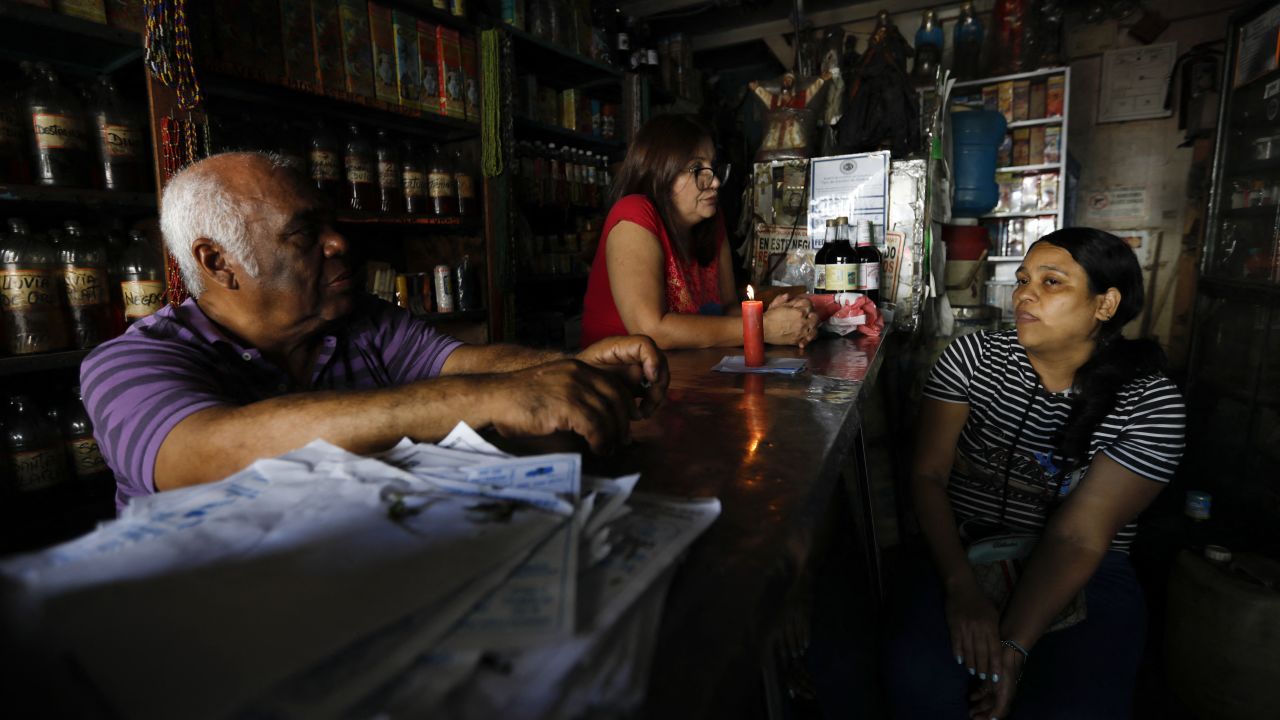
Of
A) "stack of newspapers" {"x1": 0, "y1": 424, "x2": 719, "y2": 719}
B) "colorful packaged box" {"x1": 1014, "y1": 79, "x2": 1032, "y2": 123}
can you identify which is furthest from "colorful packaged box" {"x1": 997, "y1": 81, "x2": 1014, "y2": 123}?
"stack of newspapers" {"x1": 0, "y1": 424, "x2": 719, "y2": 719}

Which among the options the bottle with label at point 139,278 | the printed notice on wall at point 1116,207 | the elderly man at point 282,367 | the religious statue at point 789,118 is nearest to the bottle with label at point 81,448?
→ the bottle with label at point 139,278

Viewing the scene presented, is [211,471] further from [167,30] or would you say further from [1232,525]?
[1232,525]

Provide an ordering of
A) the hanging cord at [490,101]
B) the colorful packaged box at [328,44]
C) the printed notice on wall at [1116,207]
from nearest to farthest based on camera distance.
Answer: the colorful packaged box at [328,44], the hanging cord at [490,101], the printed notice on wall at [1116,207]

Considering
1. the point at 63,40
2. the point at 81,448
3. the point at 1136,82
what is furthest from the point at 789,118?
the point at 1136,82

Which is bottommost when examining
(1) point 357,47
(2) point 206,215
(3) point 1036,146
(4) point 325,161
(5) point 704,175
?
(2) point 206,215

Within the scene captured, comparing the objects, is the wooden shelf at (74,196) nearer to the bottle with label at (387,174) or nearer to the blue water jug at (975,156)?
the bottle with label at (387,174)

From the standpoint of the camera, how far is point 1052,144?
4.96m

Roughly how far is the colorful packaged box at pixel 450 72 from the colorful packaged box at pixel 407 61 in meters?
0.13

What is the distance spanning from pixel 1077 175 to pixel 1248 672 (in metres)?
5.03

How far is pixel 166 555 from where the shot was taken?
1.46 feet

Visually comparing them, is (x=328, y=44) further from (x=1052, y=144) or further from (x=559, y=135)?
(x=1052, y=144)

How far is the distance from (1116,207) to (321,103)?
258 inches

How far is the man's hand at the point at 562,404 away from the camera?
0.76m

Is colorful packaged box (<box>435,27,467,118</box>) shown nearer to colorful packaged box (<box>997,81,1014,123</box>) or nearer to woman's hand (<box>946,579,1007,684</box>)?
woman's hand (<box>946,579,1007,684</box>)
